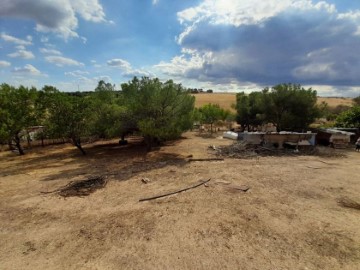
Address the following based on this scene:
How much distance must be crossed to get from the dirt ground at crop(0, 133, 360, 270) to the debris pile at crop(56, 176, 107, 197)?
14.6 inches

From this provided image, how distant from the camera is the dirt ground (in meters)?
4.86

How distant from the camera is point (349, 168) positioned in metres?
11.3

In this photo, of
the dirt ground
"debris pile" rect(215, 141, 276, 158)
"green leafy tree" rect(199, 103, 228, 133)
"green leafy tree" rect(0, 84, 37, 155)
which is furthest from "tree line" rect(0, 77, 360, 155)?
"green leafy tree" rect(199, 103, 228, 133)

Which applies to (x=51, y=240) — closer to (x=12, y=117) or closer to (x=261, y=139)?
(x=261, y=139)

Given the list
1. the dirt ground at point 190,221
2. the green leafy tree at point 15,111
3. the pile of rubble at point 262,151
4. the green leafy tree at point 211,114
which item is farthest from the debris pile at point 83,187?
the green leafy tree at point 211,114

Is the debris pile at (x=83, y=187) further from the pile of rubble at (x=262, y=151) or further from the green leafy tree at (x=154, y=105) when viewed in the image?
the pile of rubble at (x=262, y=151)

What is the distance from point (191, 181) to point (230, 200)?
88.4 inches

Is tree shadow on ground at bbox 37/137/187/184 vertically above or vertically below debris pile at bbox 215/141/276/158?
below

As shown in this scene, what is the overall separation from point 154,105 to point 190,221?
9.54m

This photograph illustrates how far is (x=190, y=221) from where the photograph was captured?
6305 millimetres

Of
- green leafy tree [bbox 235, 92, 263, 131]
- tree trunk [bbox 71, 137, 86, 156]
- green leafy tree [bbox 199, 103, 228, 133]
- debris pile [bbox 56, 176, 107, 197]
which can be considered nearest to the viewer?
debris pile [bbox 56, 176, 107, 197]

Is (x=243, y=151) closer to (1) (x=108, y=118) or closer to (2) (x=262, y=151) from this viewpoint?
(2) (x=262, y=151)

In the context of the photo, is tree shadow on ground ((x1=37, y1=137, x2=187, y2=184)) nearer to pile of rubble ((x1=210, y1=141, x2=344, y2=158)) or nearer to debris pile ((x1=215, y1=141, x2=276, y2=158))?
debris pile ((x1=215, y1=141, x2=276, y2=158))

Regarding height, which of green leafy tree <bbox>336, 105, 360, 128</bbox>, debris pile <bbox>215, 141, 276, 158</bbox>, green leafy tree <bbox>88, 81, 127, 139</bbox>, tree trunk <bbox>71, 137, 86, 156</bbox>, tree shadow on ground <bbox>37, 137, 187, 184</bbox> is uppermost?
green leafy tree <bbox>88, 81, 127, 139</bbox>
